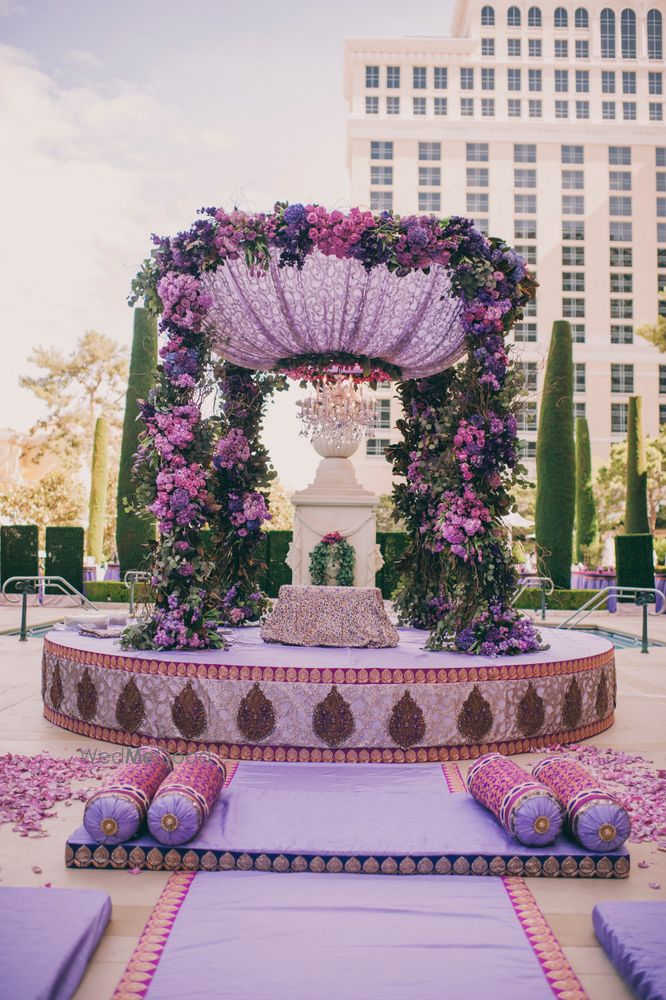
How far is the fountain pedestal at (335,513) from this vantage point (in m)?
13.1

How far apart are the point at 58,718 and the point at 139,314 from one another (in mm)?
15601

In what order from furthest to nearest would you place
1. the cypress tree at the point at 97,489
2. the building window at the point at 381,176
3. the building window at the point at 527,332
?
the building window at the point at 381,176
the building window at the point at 527,332
the cypress tree at the point at 97,489

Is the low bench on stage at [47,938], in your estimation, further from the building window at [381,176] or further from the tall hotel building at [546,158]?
the building window at [381,176]

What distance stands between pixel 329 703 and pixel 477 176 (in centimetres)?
6168

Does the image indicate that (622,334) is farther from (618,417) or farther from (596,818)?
(596,818)

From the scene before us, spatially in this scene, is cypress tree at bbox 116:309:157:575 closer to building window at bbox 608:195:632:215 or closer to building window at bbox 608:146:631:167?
building window at bbox 608:195:632:215

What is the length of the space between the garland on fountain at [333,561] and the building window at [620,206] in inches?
2215

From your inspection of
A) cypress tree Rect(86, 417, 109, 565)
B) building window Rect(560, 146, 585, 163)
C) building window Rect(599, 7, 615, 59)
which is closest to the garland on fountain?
cypress tree Rect(86, 417, 109, 565)

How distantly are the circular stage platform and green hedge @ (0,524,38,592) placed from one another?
1413 centimetres

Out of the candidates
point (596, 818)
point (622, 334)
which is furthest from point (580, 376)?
point (596, 818)

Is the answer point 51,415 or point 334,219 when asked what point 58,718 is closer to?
point 334,219

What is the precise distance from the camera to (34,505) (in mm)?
31094

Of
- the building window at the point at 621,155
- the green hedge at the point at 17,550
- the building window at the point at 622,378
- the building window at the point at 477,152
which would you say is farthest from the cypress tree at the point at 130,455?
the building window at the point at 621,155

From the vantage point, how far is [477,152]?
62250 millimetres
